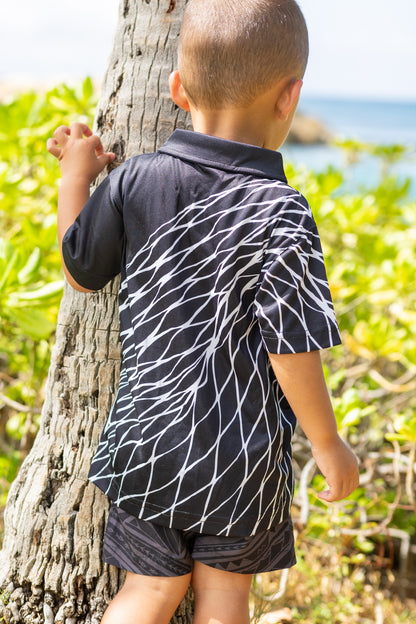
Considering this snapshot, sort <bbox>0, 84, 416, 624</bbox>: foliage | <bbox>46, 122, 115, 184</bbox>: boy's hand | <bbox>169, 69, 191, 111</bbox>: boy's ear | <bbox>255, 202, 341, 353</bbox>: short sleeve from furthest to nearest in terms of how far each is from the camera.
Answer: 1. <bbox>0, 84, 416, 624</bbox>: foliage
2. <bbox>46, 122, 115, 184</bbox>: boy's hand
3. <bbox>169, 69, 191, 111</bbox>: boy's ear
4. <bbox>255, 202, 341, 353</bbox>: short sleeve

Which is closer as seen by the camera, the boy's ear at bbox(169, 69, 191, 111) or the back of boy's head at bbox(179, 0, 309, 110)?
the back of boy's head at bbox(179, 0, 309, 110)

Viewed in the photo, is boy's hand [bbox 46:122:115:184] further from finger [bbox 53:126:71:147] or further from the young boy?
the young boy

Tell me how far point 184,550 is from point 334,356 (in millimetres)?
1875

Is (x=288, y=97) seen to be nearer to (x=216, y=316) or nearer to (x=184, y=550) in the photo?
(x=216, y=316)

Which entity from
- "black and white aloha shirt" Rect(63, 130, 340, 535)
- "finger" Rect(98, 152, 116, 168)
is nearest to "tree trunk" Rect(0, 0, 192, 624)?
"finger" Rect(98, 152, 116, 168)

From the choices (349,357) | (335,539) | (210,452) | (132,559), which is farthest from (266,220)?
(349,357)

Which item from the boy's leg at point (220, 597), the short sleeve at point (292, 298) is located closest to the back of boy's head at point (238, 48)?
the short sleeve at point (292, 298)

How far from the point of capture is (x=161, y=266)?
1.17 m

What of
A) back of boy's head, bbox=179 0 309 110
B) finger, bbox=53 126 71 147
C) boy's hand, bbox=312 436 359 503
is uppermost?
back of boy's head, bbox=179 0 309 110

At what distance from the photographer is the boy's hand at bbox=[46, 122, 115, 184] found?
1312mm

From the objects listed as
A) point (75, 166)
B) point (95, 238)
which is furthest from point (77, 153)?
point (95, 238)

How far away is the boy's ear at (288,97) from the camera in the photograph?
1.15 meters

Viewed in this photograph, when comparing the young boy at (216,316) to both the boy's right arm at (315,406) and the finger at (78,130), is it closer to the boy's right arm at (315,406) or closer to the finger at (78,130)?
the boy's right arm at (315,406)

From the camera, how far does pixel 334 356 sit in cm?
296
